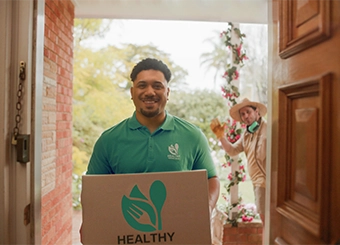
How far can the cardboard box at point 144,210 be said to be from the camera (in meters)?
1.15

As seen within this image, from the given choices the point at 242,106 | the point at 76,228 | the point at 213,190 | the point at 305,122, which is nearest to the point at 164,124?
the point at 213,190

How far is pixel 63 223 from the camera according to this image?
8.14ft

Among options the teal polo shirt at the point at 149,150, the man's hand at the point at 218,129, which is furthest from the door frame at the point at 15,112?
the man's hand at the point at 218,129

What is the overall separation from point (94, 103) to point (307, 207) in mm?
4399

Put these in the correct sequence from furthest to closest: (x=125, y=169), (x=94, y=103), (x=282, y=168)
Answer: (x=94, y=103)
(x=125, y=169)
(x=282, y=168)

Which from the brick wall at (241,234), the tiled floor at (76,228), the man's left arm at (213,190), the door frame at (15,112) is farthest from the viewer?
the tiled floor at (76,228)

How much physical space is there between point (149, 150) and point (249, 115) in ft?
4.88

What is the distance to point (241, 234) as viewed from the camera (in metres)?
2.96

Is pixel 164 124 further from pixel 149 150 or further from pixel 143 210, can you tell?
pixel 143 210

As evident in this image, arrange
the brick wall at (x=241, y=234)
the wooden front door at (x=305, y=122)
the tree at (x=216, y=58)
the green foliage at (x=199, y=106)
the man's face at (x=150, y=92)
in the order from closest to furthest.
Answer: the wooden front door at (x=305, y=122), the man's face at (x=150, y=92), the brick wall at (x=241, y=234), the tree at (x=216, y=58), the green foliage at (x=199, y=106)

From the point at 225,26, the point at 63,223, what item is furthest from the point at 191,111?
the point at 63,223

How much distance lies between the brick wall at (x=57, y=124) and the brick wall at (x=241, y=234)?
1.48 meters

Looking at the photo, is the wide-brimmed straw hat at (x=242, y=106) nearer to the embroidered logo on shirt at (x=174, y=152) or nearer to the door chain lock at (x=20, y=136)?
the embroidered logo on shirt at (x=174, y=152)

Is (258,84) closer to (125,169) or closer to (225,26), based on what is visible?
(225,26)
